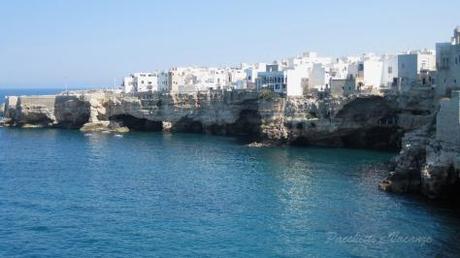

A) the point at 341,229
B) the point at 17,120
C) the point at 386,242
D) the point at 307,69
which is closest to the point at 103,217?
the point at 341,229

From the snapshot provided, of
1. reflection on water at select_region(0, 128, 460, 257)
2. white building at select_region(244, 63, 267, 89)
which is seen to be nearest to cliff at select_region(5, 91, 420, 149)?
reflection on water at select_region(0, 128, 460, 257)

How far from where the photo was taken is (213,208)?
37281mm

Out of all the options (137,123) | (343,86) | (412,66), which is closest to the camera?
(412,66)

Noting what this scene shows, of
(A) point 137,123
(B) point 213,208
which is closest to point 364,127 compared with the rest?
(B) point 213,208

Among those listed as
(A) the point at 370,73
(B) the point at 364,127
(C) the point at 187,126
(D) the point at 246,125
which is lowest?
(C) the point at 187,126

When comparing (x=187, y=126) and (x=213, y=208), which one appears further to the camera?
(x=187, y=126)

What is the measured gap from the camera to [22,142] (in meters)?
70.6

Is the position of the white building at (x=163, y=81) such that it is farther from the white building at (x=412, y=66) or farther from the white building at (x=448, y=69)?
the white building at (x=448, y=69)

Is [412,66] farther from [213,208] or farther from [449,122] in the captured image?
[213,208]

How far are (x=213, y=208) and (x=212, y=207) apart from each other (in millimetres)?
289

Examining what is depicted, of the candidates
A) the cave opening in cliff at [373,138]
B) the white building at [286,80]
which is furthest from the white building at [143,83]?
the cave opening in cliff at [373,138]

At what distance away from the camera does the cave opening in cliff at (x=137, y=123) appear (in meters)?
84.1

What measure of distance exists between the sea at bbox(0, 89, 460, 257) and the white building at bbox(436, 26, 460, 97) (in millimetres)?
7457

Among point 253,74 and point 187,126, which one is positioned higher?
point 253,74
